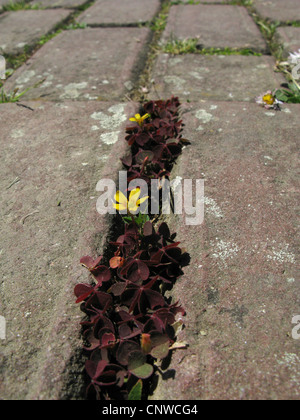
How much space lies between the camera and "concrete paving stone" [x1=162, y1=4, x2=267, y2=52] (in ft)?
8.29

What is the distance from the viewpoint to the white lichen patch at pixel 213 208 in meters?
1.30

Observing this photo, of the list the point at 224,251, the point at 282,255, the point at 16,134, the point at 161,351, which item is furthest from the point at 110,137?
the point at 161,351

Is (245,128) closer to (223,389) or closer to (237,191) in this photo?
(237,191)

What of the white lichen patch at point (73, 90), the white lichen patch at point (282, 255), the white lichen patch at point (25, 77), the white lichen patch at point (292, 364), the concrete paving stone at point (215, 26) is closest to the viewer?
the white lichen patch at point (292, 364)

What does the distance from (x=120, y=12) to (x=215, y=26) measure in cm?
81

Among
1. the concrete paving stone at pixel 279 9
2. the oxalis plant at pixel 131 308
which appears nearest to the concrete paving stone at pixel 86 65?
the oxalis plant at pixel 131 308

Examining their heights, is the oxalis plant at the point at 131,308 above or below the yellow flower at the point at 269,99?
below

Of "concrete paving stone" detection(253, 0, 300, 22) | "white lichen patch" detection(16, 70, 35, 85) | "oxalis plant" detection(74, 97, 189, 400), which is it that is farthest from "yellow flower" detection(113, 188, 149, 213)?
"concrete paving stone" detection(253, 0, 300, 22)

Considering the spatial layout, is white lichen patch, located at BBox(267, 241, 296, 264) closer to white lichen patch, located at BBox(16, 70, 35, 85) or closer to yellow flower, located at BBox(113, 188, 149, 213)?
yellow flower, located at BBox(113, 188, 149, 213)

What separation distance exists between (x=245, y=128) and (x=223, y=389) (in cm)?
119

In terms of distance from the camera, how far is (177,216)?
133 centimetres

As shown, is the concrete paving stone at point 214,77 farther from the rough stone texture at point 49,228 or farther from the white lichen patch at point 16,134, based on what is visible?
the white lichen patch at point 16,134

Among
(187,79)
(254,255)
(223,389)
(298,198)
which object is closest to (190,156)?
(298,198)

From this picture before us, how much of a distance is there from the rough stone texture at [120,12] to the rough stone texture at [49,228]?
1.32m
